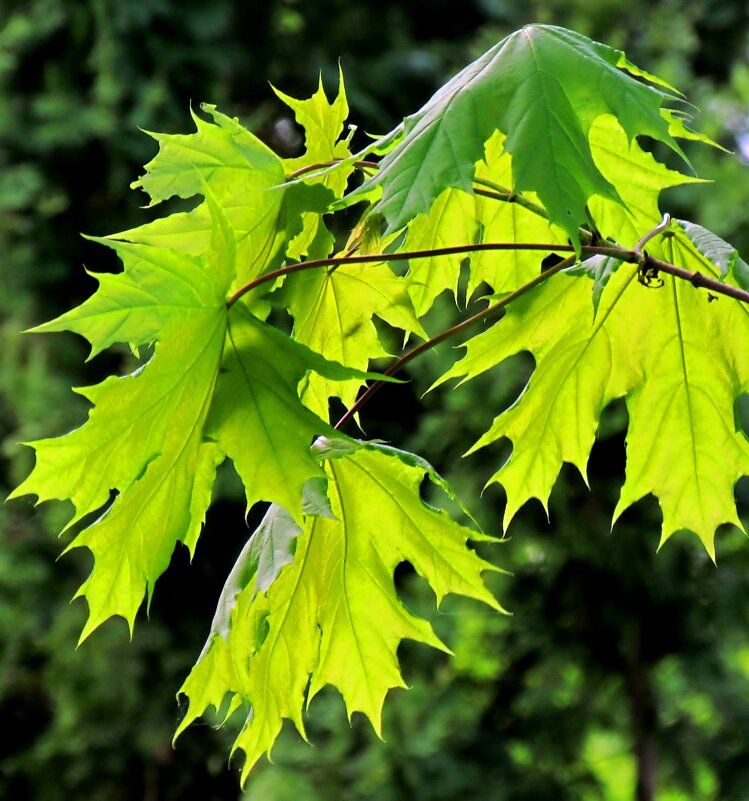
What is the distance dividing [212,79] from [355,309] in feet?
10.2

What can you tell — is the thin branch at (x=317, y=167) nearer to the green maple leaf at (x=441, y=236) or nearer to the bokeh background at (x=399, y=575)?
the green maple leaf at (x=441, y=236)

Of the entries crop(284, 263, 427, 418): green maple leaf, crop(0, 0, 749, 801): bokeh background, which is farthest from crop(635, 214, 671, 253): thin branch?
crop(0, 0, 749, 801): bokeh background

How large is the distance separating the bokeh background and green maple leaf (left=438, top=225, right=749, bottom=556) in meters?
1.69

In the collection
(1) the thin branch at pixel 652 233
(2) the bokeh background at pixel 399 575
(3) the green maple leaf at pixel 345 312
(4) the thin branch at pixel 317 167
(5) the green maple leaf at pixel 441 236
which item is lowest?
(2) the bokeh background at pixel 399 575

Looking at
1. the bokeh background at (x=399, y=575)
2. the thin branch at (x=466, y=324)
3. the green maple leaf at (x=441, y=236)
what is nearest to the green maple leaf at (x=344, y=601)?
the thin branch at (x=466, y=324)

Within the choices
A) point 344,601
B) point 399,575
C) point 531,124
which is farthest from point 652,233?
point 399,575

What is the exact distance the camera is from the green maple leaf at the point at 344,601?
781 mm

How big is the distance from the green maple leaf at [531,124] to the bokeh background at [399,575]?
1972 mm

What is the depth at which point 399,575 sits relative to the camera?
11.3 feet

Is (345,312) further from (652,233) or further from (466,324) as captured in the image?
(652,233)

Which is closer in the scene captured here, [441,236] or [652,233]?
[652,233]

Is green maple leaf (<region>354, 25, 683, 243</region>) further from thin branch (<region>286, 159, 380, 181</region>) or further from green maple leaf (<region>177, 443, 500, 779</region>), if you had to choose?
Answer: green maple leaf (<region>177, 443, 500, 779</region>)

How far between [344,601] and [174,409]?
0.25 meters

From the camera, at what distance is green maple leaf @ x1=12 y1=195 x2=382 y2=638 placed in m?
0.62
